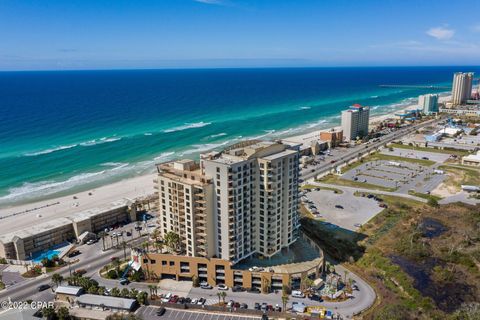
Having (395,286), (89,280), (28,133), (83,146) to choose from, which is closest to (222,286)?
(89,280)

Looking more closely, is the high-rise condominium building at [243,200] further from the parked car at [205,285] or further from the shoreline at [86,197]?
the shoreline at [86,197]

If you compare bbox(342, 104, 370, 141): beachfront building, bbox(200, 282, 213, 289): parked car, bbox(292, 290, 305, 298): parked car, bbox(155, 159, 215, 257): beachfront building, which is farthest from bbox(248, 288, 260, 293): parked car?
bbox(342, 104, 370, 141): beachfront building

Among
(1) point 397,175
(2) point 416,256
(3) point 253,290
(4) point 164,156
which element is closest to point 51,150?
(4) point 164,156

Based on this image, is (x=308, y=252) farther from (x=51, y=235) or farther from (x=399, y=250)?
(x=51, y=235)

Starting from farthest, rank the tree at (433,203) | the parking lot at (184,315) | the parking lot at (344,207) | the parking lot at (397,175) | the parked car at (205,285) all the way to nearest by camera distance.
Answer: the parking lot at (397,175)
the tree at (433,203)
the parking lot at (344,207)
the parked car at (205,285)
the parking lot at (184,315)

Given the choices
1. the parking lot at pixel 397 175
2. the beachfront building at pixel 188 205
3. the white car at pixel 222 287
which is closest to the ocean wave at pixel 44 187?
the beachfront building at pixel 188 205
